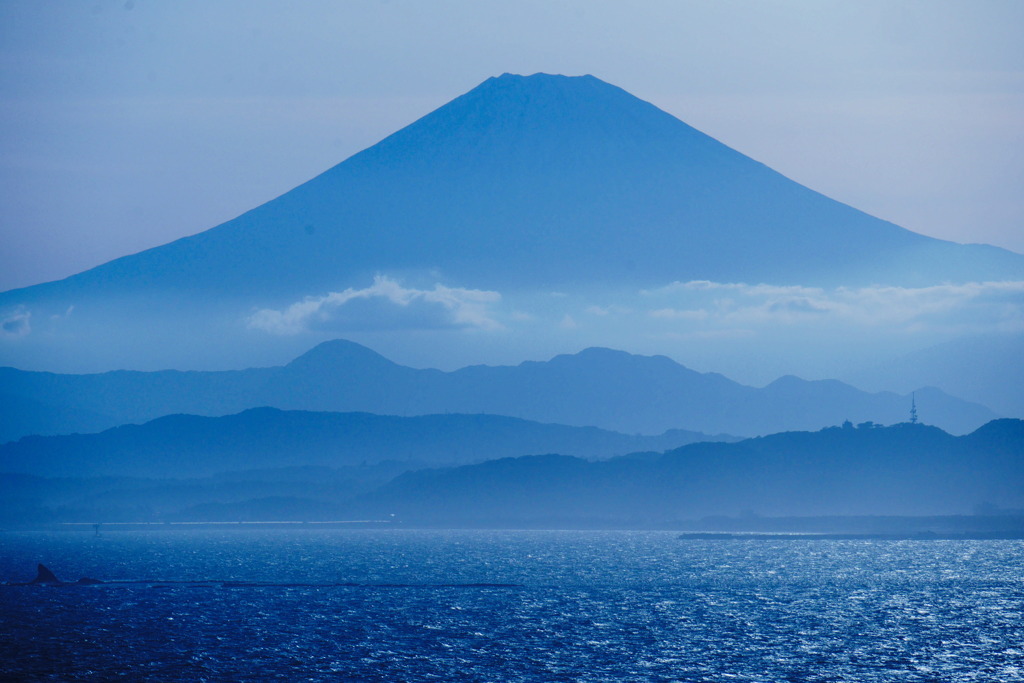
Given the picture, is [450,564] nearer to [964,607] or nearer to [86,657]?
[964,607]

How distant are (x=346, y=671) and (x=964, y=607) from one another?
68353mm

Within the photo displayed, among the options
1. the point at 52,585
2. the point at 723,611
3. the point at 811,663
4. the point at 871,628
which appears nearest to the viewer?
the point at 811,663

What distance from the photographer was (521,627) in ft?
341

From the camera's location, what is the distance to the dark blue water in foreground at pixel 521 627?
80.8m

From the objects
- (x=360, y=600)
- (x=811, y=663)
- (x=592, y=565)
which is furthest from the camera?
(x=592, y=565)

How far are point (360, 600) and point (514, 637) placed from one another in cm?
3579

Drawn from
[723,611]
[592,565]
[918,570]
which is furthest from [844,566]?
[723,611]

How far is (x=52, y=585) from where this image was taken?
149 m

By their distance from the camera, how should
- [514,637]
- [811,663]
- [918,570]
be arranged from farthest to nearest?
1. [918,570]
2. [514,637]
3. [811,663]

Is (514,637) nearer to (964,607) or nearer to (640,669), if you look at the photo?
(640,669)

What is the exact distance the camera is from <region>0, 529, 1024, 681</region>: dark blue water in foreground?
8081 centimetres

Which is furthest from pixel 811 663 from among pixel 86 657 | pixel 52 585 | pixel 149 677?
pixel 52 585

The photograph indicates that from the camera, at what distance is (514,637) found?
96.9m

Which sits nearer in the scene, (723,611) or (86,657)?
(86,657)
